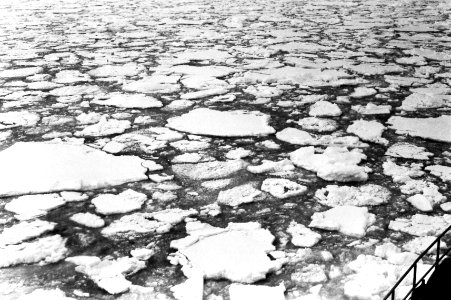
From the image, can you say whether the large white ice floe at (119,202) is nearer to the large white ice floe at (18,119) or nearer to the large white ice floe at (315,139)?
the large white ice floe at (315,139)

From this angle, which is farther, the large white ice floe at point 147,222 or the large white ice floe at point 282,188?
the large white ice floe at point 282,188

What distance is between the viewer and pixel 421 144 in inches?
86.4

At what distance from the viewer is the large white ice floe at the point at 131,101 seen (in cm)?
284

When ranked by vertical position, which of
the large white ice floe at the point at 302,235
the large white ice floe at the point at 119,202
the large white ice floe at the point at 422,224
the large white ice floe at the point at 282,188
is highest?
the large white ice floe at the point at 119,202

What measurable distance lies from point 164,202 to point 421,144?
121 cm

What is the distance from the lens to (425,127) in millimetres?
2391

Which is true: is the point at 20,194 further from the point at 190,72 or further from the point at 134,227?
the point at 190,72

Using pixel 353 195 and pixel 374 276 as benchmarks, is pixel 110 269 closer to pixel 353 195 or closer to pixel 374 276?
pixel 374 276

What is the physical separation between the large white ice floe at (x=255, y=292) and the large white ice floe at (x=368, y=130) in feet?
3.90

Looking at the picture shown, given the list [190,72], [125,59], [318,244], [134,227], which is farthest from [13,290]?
[125,59]

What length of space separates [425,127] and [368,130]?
28cm

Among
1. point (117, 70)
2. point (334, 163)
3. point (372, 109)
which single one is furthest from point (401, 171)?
point (117, 70)

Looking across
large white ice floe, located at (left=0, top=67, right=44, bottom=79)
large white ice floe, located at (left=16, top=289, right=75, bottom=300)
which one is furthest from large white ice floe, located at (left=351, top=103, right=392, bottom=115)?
large white ice floe, located at (left=0, top=67, right=44, bottom=79)

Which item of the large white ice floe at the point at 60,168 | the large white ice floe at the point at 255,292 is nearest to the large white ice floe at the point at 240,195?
the large white ice floe at the point at 60,168
